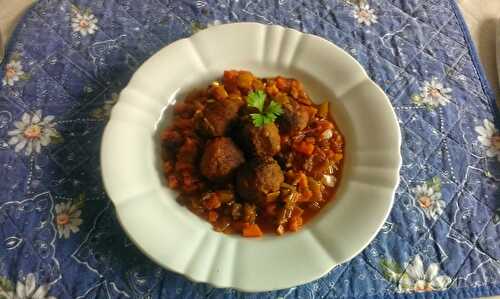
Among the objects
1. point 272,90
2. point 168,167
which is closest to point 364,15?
point 272,90

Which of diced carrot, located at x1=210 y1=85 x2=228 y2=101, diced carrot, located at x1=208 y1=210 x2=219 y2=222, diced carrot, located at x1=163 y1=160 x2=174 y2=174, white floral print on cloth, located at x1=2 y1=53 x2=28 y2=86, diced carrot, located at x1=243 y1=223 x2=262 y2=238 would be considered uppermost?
diced carrot, located at x1=210 y1=85 x2=228 y2=101

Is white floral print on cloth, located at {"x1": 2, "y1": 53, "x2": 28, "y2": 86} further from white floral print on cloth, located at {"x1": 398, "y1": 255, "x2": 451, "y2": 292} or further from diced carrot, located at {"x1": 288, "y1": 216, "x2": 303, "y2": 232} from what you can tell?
white floral print on cloth, located at {"x1": 398, "y1": 255, "x2": 451, "y2": 292}

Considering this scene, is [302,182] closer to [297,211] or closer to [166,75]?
[297,211]

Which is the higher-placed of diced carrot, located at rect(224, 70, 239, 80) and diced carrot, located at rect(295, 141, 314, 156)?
diced carrot, located at rect(224, 70, 239, 80)

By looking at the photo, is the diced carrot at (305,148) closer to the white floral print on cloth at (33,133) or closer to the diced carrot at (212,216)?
the diced carrot at (212,216)

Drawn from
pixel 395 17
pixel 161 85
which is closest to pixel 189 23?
pixel 161 85

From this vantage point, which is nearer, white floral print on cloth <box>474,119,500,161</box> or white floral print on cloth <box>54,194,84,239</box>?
white floral print on cloth <box>54,194,84,239</box>

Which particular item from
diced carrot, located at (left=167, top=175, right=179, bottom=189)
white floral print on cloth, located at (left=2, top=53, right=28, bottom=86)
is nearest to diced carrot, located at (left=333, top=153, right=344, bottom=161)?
diced carrot, located at (left=167, top=175, right=179, bottom=189)

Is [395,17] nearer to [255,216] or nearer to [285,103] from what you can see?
[285,103]
